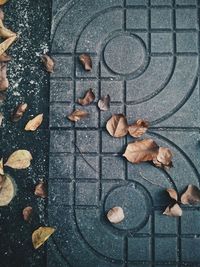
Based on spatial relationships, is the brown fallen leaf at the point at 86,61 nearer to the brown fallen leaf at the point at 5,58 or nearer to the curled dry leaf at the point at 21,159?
the brown fallen leaf at the point at 5,58

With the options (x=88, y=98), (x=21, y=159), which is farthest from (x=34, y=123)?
(x=88, y=98)

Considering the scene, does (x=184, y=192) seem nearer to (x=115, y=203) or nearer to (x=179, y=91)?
(x=115, y=203)

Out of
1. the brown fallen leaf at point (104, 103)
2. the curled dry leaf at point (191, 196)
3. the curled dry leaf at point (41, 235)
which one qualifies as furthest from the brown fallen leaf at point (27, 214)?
A: the curled dry leaf at point (191, 196)

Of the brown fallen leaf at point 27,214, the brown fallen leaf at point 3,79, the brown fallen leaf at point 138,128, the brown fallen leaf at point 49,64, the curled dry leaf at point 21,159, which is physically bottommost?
the brown fallen leaf at point 27,214

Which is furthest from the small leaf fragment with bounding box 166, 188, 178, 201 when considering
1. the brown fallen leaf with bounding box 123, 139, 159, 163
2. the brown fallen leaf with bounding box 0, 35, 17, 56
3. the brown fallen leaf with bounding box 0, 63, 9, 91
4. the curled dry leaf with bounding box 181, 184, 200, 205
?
the brown fallen leaf with bounding box 0, 35, 17, 56

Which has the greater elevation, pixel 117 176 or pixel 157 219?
pixel 117 176

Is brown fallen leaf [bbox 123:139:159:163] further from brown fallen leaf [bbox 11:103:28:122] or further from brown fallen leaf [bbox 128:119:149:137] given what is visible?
brown fallen leaf [bbox 11:103:28:122]

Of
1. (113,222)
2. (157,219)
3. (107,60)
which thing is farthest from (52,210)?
(107,60)
